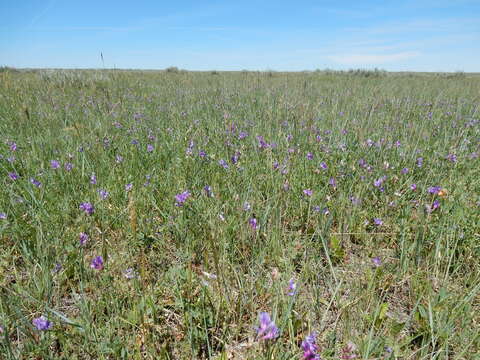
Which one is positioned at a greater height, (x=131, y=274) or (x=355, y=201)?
(x=355, y=201)

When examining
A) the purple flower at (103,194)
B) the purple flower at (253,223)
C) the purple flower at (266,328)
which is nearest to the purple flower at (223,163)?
the purple flower at (253,223)

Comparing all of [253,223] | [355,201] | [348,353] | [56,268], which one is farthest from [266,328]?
[355,201]

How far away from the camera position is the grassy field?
1.26 metres

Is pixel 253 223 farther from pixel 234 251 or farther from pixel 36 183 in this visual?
pixel 36 183

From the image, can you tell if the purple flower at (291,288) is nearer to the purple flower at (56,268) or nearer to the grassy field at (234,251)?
the grassy field at (234,251)

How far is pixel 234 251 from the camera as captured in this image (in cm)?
176

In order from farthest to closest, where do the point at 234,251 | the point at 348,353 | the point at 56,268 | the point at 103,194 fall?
the point at 103,194
the point at 234,251
the point at 56,268
the point at 348,353

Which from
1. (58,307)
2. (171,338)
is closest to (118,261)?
(58,307)

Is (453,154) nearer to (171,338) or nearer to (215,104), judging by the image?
(171,338)

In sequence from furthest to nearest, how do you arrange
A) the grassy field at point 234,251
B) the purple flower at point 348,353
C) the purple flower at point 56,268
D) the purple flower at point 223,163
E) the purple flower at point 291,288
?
the purple flower at point 223,163
the purple flower at point 56,268
the purple flower at point 291,288
the grassy field at point 234,251
the purple flower at point 348,353

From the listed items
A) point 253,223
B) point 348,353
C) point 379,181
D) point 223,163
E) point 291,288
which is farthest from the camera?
point 223,163

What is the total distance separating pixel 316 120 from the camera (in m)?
4.37

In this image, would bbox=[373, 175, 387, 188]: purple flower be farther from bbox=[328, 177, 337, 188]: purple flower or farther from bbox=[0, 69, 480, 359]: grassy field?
bbox=[328, 177, 337, 188]: purple flower

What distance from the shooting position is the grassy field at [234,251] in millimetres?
1265
